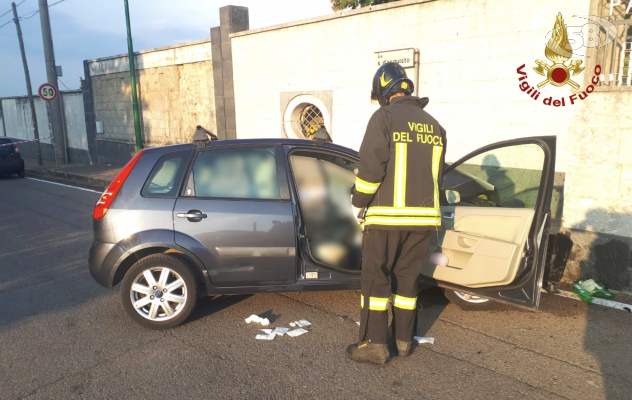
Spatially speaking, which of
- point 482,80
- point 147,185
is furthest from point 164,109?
point 147,185

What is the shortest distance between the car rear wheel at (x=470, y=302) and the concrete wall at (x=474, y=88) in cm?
152

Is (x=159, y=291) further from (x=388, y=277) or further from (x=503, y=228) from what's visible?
→ (x=503, y=228)

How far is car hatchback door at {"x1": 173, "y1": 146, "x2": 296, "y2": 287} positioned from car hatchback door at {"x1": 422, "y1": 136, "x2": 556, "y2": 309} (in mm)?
Answer: 1278

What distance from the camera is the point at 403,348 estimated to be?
140 inches

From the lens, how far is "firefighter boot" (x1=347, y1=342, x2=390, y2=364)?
3471 mm

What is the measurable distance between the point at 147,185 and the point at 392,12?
6.49 metres

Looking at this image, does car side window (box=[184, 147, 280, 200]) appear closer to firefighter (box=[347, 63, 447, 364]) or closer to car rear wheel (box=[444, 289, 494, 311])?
firefighter (box=[347, 63, 447, 364])

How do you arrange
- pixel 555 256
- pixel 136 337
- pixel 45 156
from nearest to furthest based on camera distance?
pixel 136 337
pixel 555 256
pixel 45 156

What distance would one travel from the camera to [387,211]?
11.1 ft

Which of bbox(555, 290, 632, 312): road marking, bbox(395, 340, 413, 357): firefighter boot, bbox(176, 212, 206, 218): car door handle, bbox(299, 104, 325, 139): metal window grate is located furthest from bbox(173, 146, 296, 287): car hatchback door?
bbox(299, 104, 325, 139): metal window grate

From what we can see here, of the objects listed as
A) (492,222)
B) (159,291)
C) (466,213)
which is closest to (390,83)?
(466,213)

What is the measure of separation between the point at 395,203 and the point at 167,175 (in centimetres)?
202

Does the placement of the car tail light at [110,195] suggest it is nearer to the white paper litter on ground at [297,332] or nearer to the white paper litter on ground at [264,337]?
the white paper litter on ground at [264,337]

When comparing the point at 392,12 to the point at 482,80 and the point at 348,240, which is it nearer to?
the point at 482,80
